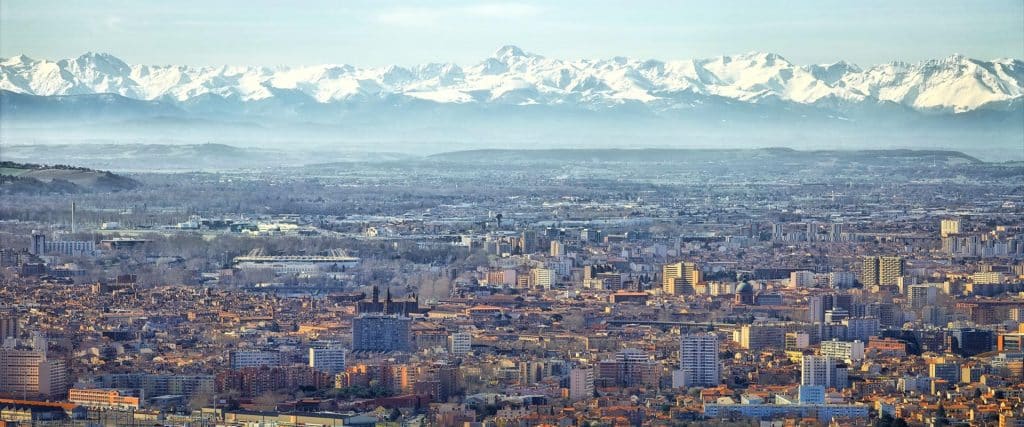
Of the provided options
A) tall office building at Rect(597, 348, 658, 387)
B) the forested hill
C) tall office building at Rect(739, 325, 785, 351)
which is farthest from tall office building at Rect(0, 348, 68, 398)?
the forested hill

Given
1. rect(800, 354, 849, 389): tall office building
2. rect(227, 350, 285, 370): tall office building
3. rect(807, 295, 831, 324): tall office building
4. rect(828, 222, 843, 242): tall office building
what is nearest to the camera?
rect(800, 354, 849, 389): tall office building

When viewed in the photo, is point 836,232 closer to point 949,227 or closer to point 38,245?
point 949,227

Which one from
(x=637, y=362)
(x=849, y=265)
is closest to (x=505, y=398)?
(x=637, y=362)

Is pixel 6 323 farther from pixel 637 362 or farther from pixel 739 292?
pixel 739 292

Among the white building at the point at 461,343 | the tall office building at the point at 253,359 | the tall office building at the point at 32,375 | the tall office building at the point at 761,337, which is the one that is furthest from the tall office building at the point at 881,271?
the tall office building at the point at 32,375

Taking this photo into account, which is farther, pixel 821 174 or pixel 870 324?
pixel 821 174

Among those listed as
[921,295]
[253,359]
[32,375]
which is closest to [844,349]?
[253,359]

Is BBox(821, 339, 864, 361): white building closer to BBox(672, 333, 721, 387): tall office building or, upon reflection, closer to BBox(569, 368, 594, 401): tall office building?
BBox(672, 333, 721, 387): tall office building
